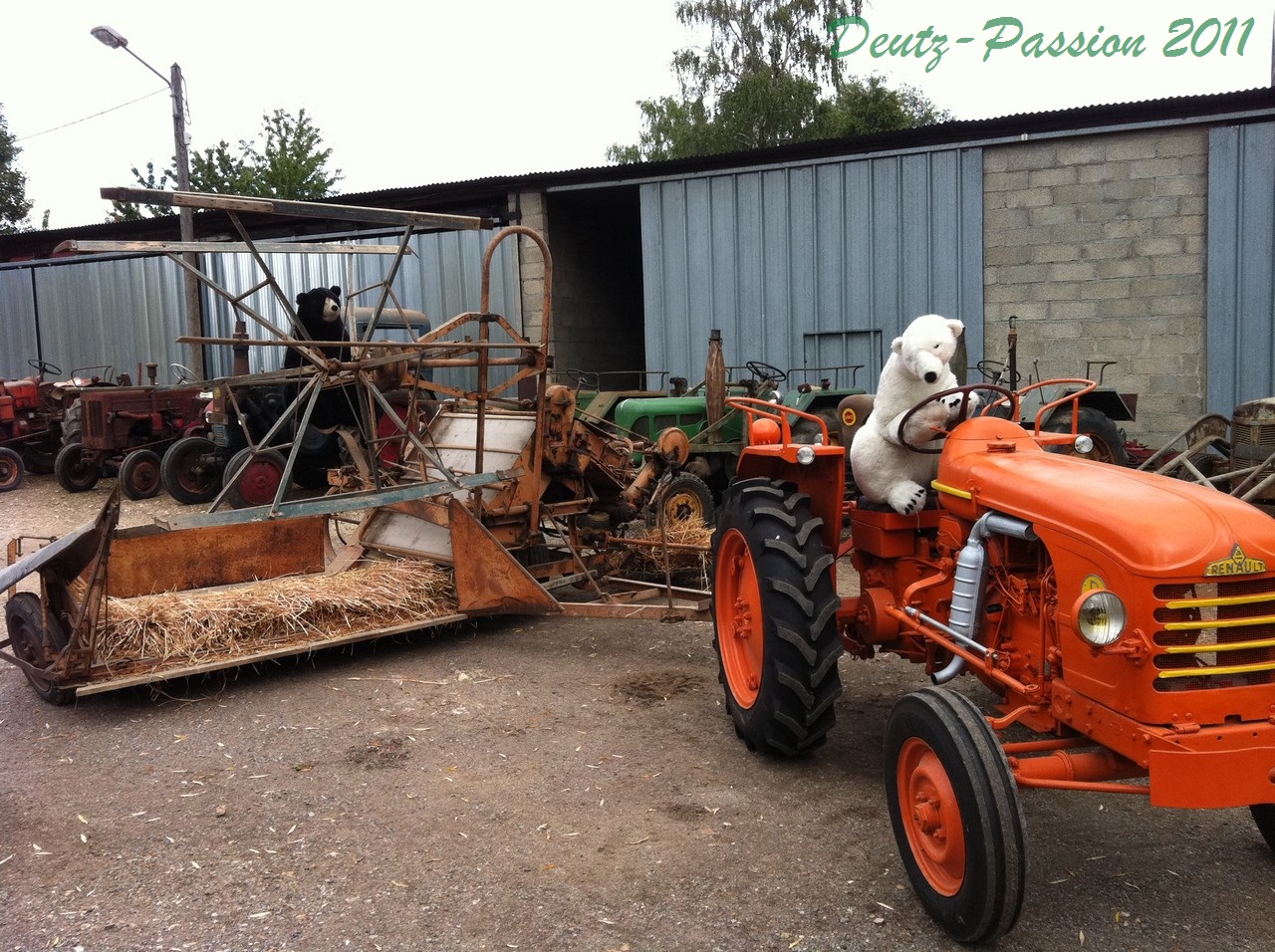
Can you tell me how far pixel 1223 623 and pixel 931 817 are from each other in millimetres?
807

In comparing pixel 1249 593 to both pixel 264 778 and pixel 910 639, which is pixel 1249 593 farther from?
pixel 264 778

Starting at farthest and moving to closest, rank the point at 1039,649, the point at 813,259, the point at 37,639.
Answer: the point at 813,259 < the point at 37,639 < the point at 1039,649

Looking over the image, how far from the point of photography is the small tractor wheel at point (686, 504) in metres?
7.37

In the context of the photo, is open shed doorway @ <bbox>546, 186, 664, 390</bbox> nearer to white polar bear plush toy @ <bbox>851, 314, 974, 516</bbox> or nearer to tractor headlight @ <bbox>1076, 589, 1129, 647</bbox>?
white polar bear plush toy @ <bbox>851, 314, 974, 516</bbox>

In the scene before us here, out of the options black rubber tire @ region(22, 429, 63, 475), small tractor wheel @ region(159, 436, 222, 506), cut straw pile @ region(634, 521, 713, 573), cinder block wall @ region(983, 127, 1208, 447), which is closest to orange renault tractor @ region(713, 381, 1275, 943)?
cut straw pile @ region(634, 521, 713, 573)

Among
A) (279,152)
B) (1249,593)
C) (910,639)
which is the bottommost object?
(910,639)

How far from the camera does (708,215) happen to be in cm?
1175

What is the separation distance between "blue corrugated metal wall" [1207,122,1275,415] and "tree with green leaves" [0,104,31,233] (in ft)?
104

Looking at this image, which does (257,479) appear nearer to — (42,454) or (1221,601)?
(42,454)

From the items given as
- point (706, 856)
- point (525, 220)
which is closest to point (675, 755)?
point (706, 856)

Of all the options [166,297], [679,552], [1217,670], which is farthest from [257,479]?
[1217,670]

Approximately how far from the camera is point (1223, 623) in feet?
7.36

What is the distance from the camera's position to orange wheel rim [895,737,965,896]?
2.43 m

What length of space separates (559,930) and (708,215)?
1011cm
